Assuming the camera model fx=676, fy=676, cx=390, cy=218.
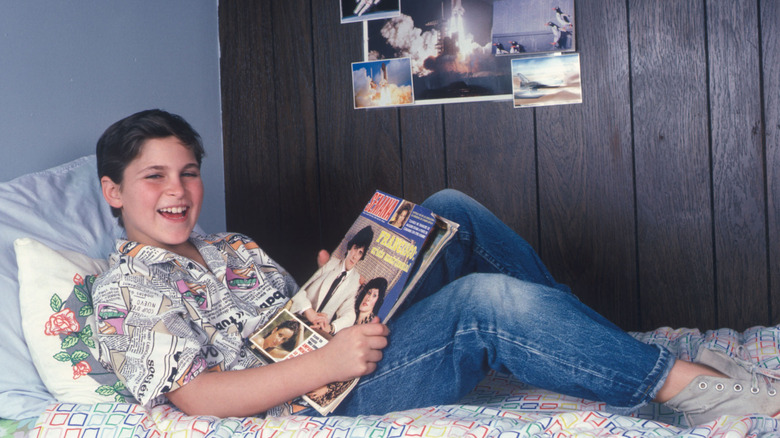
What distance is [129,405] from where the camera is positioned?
864 millimetres

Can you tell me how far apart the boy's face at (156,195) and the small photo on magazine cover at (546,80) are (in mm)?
774

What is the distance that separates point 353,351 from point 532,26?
2.96 feet

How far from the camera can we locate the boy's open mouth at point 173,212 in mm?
1054

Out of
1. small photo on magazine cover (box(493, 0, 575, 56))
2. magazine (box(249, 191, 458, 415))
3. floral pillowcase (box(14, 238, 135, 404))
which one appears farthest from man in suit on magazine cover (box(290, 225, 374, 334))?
small photo on magazine cover (box(493, 0, 575, 56))

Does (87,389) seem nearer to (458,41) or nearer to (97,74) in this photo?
(97,74)

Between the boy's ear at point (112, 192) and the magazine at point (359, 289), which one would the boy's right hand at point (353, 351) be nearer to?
the magazine at point (359, 289)

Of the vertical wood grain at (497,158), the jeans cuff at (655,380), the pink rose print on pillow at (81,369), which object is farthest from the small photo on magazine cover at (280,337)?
the vertical wood grain at (497,158)

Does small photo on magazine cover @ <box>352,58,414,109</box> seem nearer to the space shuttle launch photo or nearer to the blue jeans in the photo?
the space shuttle launch photo

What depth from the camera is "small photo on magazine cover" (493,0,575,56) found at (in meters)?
1.46

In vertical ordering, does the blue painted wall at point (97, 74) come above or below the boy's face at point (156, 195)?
above

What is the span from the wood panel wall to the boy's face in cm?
63

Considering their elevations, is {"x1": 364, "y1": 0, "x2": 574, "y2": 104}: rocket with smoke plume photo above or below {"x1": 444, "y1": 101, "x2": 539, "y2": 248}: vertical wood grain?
above

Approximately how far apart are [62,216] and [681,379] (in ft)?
3.10

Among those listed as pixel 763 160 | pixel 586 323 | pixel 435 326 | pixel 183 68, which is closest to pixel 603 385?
pixel 586 323
